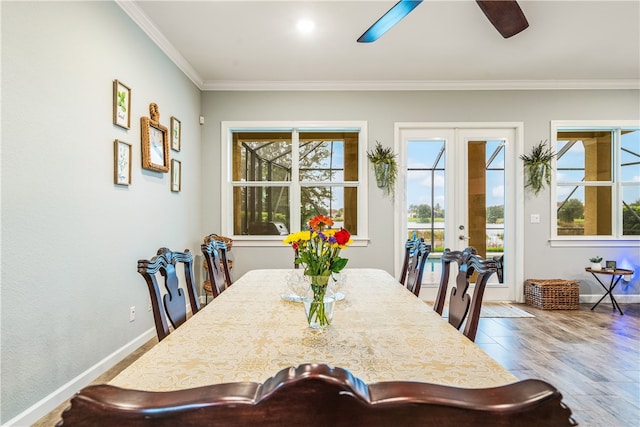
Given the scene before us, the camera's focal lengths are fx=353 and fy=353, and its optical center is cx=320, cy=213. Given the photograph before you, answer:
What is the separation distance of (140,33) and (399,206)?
3.31 m

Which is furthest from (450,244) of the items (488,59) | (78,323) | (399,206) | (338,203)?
(78,323)

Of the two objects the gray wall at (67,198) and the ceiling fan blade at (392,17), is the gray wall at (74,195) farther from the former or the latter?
the ceiling fan blade at (392,17)

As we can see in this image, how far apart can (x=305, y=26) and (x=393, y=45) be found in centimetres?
93

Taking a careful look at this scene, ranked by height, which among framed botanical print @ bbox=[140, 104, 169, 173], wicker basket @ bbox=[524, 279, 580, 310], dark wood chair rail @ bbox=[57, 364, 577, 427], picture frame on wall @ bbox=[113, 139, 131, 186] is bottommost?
wicker basket @ bbox=[524, 279, 580, 310]

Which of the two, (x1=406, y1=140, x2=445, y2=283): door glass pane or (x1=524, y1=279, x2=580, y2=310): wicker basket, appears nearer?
(x1=524, y1=279, x2=580, y2=310): wicker basket

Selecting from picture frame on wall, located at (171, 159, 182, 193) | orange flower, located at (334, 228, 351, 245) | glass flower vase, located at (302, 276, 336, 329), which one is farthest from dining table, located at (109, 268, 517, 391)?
picture frame on wall, located at (171, 159, 182, 193)

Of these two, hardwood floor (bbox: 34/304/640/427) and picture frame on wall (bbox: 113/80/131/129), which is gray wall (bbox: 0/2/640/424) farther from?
hardwood floor (bbox: 34/304/640/427)

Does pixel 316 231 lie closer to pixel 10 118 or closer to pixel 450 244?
pixel 10 118

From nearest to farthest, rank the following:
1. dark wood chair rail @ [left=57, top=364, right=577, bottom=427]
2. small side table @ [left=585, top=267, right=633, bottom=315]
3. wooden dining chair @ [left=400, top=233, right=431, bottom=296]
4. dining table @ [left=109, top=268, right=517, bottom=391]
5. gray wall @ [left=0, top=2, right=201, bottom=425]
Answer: dark wood chair rail @ [left=57, top=364, right=577, bottom=427] < dining table @ [left=109, top=268, right=517, bottom=391] < gray wall @ [left=0, top=2, right=201, bottom=425] < wooden dining chair @ [left=400, top=233, right=431, bottom=296] < small side table @ [left=585, top=267, right=633, bottom=315]

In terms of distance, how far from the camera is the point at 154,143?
10.5 ft

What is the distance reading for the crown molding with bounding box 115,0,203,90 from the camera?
9.00ft

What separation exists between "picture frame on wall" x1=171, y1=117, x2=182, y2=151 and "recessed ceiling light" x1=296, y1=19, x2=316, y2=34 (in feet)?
5.17

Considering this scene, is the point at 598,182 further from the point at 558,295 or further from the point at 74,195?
the point at 74,195

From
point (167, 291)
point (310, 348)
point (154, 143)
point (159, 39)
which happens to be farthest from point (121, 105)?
point (310, 348)
